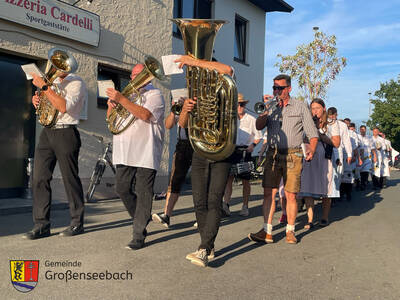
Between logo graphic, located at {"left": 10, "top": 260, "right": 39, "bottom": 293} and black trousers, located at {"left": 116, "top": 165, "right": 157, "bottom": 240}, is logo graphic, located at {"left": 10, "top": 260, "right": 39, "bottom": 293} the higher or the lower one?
the lower one

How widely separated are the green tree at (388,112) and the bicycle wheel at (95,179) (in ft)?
113

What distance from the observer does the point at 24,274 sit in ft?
11.5

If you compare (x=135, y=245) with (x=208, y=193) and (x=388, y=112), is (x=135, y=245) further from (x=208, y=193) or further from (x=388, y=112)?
(x=388, y=112)

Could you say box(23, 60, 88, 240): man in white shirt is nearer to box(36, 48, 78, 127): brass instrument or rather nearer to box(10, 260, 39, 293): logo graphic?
box(36, 48, 78, 127): brass instrument

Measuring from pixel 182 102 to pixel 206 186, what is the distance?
2.87ft

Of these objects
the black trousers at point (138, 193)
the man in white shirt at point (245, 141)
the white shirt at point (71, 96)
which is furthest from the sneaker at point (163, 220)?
the white shirt at point (71, 96)

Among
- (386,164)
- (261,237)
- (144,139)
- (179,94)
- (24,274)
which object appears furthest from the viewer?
(386,164)

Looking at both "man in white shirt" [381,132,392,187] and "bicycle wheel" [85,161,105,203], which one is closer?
"bicycle wheel" [85,161,105,203]

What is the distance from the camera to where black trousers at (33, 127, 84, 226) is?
4.76 m

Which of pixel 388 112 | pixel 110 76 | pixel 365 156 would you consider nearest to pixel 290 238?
pixel 110 76

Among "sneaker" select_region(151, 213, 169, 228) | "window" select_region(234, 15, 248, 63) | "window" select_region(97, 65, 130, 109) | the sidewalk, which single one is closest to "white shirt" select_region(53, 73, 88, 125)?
"sneaker" select_region(151, 213, 169, 228)

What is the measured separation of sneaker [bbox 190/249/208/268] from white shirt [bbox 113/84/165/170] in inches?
45.2

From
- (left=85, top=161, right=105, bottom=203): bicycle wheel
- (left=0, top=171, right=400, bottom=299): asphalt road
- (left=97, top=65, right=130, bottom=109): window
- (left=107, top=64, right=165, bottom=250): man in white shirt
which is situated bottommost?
(left=0, top=171, right=400, bottom=299): asphalt road

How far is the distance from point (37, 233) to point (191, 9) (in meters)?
10.0
